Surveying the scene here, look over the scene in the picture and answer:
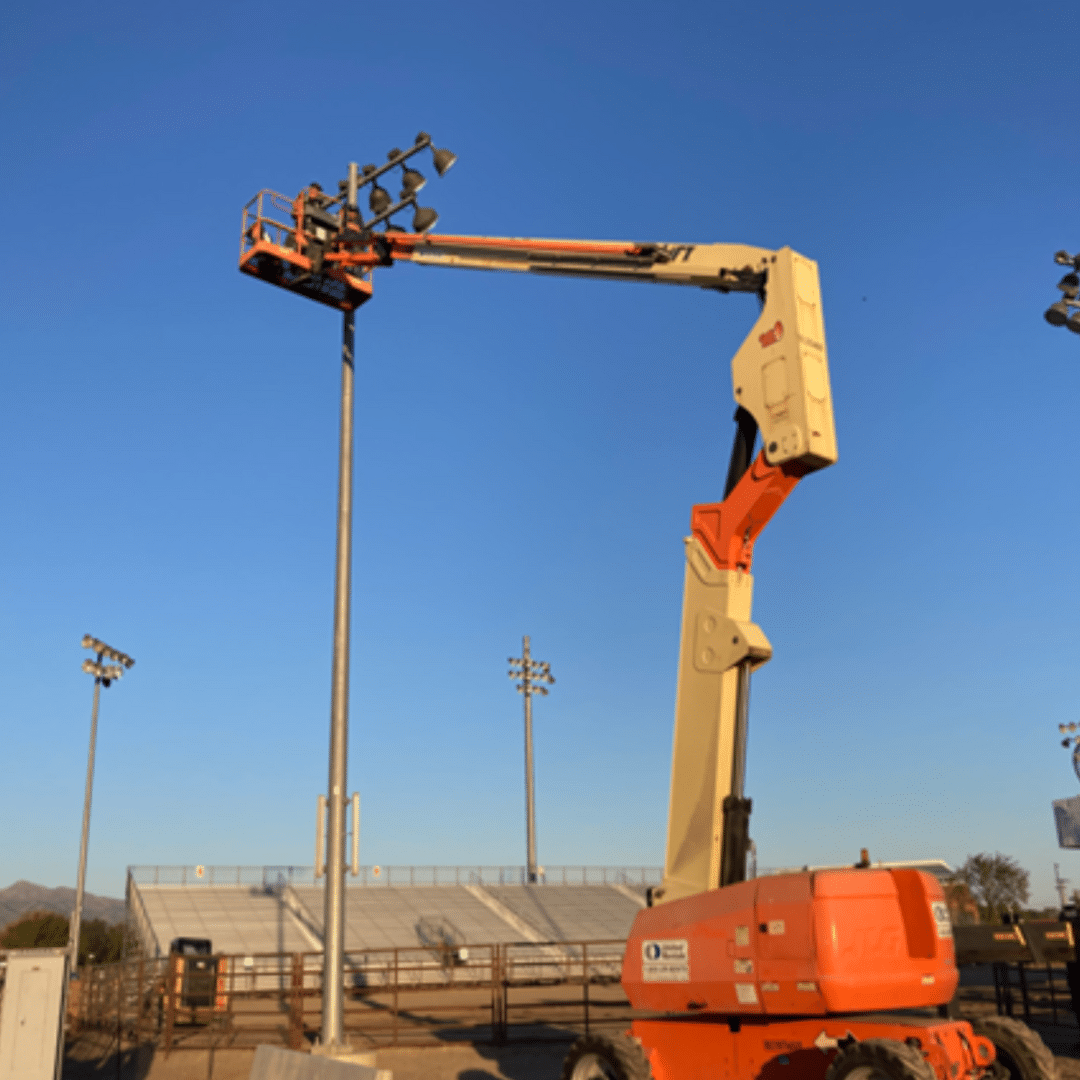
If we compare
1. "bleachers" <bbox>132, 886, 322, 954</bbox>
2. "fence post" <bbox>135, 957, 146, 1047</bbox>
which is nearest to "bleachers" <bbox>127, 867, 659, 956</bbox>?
"bleachers" <bbox>132, 886, 322, 954</bbox>

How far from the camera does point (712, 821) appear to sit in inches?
400

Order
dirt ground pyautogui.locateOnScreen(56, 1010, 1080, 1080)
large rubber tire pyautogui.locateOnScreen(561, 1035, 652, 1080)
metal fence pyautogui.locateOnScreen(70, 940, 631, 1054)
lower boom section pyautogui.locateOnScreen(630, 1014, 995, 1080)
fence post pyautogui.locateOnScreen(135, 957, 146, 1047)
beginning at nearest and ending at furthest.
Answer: lower boom section pyautogui.locateOnScreen(630, 1014, 995, 1080) < large rubber tire pyautogui.locateOnScreen(561, 1035, 652, 1080) < dirt ground pyautogui.locateOnScreen(56, 1010, 1080, 1080) < fence post pyautogui.locateOnScreen(135, 957, 146, 1047) < metal fence pyautogui.locateOnScreen(70, 940, 631, 1054)

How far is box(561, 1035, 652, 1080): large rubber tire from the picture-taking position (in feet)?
32.7

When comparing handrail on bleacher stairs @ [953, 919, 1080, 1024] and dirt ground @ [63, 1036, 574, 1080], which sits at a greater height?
handrail on bleacher stairs @ [953, 919, 1080, 1024]

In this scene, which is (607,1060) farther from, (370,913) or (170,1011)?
(370,913)

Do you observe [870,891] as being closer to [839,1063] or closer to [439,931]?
[839,1063]

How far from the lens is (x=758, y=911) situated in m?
9.19

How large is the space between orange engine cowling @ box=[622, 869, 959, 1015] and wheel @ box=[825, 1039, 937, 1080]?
1.33 ft

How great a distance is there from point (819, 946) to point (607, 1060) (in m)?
2.80

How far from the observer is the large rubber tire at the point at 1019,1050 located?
9555mm

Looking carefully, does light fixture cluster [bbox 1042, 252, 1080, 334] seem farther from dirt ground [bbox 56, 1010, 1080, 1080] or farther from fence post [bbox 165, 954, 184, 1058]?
fence post [bbox 165, 954, 184, 1058]

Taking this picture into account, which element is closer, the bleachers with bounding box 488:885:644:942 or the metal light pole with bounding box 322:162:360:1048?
the metal light pole with bounding box 322:162:360:1048

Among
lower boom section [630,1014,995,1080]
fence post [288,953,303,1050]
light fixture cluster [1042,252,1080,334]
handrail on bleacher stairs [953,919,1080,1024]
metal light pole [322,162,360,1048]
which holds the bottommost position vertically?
fence post [288,953,303,1050]

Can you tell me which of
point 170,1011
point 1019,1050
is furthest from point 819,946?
point 170,1011
